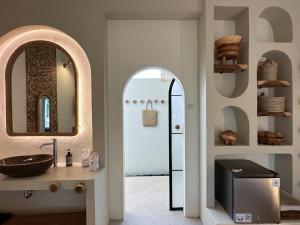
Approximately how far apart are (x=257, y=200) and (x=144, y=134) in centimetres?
280

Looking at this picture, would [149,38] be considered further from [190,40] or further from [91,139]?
[91,139]

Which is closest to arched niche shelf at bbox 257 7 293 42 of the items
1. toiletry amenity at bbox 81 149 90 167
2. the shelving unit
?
the shelving unit

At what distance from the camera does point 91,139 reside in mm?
2342

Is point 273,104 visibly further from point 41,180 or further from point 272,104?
point 41,180

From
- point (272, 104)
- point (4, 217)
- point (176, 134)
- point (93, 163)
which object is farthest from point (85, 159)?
point (272, 104)

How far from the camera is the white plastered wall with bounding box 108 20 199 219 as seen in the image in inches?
95.2

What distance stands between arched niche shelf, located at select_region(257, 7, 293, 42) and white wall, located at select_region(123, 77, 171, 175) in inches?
85.5

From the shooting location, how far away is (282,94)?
229cm

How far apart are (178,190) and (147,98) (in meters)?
2.06

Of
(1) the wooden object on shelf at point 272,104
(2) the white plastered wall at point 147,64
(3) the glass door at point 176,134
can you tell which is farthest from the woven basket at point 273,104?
(3) the glass door at point 176,134

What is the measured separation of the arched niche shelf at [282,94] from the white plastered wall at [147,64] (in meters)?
0.77

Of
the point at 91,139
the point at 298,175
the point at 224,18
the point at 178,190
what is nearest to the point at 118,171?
the point at 91,139

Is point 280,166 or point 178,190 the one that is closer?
point 280,166

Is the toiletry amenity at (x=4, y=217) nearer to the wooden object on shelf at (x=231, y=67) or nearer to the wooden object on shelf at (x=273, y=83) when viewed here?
the wooden object on shelf at (x=231, y=67)
